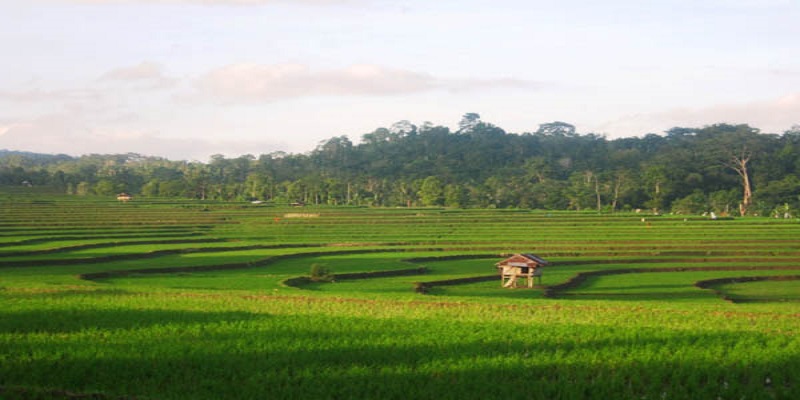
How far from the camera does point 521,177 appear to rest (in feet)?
375

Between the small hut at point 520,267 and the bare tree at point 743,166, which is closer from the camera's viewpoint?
the small hut at point 520,267

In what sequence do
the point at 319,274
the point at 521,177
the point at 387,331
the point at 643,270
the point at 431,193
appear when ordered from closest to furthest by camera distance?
the point at 387,331, the point at 319,274, the point at 643,270, the point at 431,193, the point at 521,177

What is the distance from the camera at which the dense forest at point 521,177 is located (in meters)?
95.3

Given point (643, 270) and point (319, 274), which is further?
point (643, 270)

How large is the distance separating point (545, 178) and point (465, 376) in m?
102

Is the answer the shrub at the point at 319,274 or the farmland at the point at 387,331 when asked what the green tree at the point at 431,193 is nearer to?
the farmland at the point at 387,331

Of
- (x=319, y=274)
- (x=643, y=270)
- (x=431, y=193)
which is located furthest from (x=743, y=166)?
(x=319, y=274)

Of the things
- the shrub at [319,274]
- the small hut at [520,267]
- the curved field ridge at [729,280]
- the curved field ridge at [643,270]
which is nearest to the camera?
the small hut at [520,267]

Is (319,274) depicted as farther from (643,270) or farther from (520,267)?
(643,270)

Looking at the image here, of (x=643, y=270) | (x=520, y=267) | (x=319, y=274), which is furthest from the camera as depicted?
(x=643, y=270)

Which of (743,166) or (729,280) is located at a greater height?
(743,166)

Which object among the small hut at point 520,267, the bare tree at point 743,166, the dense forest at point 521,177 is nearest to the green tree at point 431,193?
the dense forest at point 521,177

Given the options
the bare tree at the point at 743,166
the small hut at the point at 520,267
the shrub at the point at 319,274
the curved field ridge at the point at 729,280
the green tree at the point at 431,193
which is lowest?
the curved field ridge at the point at 729,280

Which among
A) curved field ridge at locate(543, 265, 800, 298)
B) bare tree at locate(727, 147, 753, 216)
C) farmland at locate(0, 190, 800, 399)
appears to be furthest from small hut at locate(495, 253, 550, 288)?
bare tree at locate(727, 147, 753, 216)
